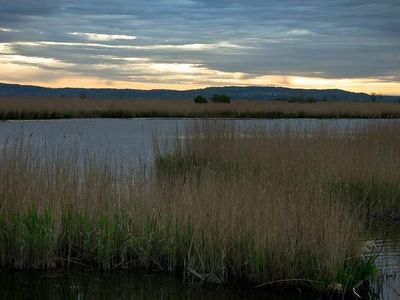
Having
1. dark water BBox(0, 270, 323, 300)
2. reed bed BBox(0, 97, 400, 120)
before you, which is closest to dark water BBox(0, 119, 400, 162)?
dark water BBox(0, 270, 323, 300)

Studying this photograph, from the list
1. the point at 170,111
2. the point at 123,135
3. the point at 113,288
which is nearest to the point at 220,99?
the point at 170,111

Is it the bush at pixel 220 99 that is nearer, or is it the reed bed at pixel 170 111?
the reed bed at pixel 170 111

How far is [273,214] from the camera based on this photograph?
6355mm

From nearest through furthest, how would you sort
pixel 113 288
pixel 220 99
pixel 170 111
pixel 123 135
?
pixel 113 288, pixel 123 135, pixel 170 111, pixel 220 99

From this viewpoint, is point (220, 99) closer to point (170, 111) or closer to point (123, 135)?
point (170, 111)

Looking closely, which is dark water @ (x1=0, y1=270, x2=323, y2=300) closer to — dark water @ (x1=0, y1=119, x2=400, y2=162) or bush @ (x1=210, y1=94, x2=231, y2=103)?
dark water @ (x1=0, y1=119, x2=400, y2=162)

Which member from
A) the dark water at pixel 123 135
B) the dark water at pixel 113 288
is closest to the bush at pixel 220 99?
the dark water at pixel 123 135

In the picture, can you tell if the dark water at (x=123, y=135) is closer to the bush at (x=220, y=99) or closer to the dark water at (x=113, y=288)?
the dark water at (x=113, y=288)

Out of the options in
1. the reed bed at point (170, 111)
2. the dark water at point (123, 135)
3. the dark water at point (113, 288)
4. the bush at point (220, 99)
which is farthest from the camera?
the bush at point (220, 99)

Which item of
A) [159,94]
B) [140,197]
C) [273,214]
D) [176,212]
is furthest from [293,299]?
[159,94]

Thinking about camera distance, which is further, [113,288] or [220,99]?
[220,99]

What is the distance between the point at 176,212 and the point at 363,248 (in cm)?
211

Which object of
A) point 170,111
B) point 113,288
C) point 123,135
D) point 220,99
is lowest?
point 113,288

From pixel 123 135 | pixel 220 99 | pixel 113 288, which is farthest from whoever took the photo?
pixel 220 99
